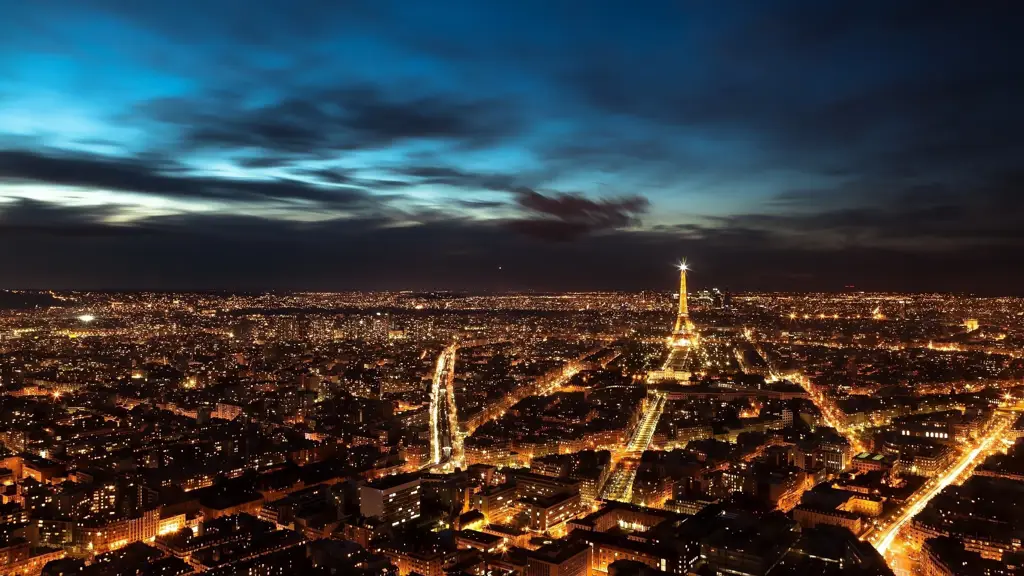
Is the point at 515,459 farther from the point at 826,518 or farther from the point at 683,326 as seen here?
the point at 683,326

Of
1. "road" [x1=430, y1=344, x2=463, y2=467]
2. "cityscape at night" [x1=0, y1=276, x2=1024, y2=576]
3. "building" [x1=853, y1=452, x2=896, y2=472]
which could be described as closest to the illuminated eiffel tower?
"cityscape at night" [x1=0, y1=276, x2=1024, y2=576]

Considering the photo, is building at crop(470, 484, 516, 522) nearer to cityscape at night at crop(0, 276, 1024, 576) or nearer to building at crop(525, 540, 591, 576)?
cityscape at night at crop(0, 276, 1024, 576)

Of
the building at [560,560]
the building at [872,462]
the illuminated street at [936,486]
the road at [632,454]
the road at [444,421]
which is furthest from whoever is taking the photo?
the road at [444,421]

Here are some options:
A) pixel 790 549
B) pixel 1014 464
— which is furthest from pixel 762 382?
pixel 790 549

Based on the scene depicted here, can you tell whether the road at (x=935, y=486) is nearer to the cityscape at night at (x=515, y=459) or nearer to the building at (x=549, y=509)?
the cityscape at night at (x=515, y=459)

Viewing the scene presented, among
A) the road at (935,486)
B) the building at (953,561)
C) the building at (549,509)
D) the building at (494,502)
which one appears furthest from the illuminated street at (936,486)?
the building at (494,502)
